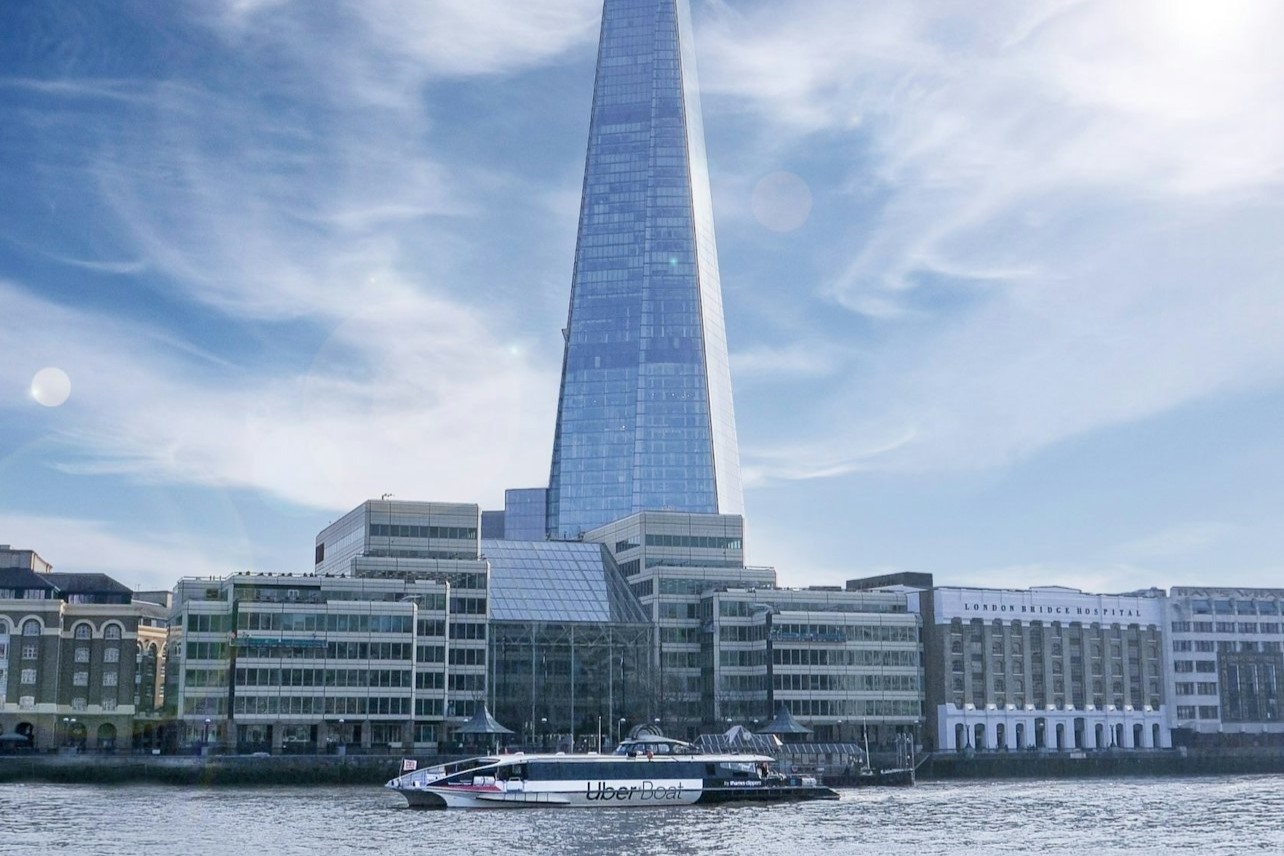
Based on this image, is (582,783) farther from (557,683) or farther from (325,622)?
(557,683)

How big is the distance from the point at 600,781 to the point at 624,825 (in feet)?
57.5

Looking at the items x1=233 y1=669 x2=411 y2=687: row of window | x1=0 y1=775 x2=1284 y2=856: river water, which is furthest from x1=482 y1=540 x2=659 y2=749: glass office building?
x1=0 y1=775 x2=1284 y2=856: river water

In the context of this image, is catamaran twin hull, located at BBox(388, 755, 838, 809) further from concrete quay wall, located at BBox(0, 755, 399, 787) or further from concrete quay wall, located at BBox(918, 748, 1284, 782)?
concrete quay wall, located at BBox(918, 748, 1284, 782)

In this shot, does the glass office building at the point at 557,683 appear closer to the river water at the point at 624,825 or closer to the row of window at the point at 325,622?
the row of window at the point at 325,622

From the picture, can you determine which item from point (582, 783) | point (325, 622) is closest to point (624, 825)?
point (582, 783)

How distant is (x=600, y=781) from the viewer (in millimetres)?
124438

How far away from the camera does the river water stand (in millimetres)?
91062

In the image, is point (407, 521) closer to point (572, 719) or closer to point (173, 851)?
point (572, 719)

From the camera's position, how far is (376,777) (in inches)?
6142

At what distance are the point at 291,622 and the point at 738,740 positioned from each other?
4863cm

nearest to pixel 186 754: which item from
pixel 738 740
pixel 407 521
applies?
pixel 407 521

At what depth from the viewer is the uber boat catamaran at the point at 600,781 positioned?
12244 centimetres

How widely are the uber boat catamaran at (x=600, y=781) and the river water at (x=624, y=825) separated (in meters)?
3.05

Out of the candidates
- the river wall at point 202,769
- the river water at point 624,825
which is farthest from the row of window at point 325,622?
the river water at point 624,825
